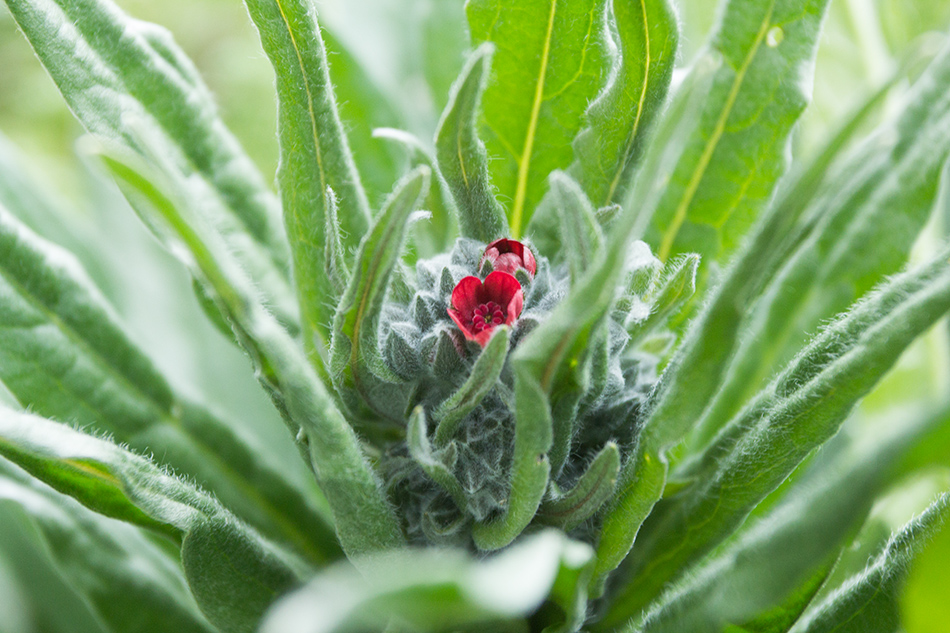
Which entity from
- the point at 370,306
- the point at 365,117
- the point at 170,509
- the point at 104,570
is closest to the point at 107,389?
the point at 104,570

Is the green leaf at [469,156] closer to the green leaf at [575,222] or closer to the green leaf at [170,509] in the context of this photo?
the green leaf at [575,222]

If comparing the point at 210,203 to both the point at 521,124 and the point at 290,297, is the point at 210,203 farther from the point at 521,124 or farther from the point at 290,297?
the point at 521,124

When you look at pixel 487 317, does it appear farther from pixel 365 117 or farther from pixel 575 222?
pixel 365 117

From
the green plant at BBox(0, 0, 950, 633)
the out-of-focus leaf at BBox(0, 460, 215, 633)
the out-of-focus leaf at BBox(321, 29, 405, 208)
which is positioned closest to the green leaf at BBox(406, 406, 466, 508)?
the green plant at BBox(0, 0, 950, 633)

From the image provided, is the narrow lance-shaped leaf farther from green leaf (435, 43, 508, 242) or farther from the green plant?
green leaf (435, 43, 508, 242)

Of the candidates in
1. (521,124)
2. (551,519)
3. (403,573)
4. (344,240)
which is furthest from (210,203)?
(403,573)
